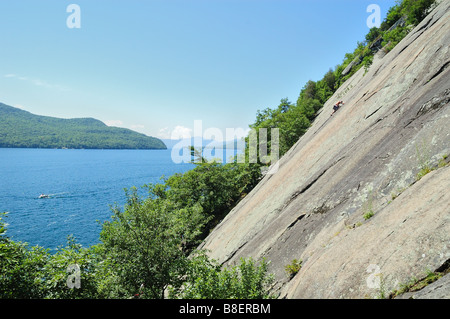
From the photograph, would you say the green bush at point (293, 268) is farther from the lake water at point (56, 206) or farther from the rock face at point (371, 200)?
the lake water at point (56, 206)

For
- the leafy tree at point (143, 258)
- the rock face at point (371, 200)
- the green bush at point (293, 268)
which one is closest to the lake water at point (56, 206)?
the leafy tree at point (143, 258)

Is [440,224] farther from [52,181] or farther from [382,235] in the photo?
[52,181]

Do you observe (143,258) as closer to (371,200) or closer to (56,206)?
(371,200)

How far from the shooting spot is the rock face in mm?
6223

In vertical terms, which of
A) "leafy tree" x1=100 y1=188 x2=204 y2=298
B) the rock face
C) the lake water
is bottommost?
the lake water

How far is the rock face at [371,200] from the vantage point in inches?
245

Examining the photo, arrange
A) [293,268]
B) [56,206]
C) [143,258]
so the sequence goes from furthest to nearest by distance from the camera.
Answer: [56,206]
[143,258]
[293,268]

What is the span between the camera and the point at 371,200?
9086mm

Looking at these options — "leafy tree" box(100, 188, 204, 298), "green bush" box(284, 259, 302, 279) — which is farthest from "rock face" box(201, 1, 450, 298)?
"leafy tree" box(100, 188, 204, 298)

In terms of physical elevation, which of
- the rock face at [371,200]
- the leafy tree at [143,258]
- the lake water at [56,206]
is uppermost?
the rock face at [371,200]

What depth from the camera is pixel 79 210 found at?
219 ft

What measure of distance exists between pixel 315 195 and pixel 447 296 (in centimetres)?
832

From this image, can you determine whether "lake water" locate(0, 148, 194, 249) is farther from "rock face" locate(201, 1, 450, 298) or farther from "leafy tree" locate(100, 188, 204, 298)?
"rock face" locate(201, 1, 450, 298)

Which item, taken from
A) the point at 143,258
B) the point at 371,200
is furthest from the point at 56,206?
the point at 371,200
